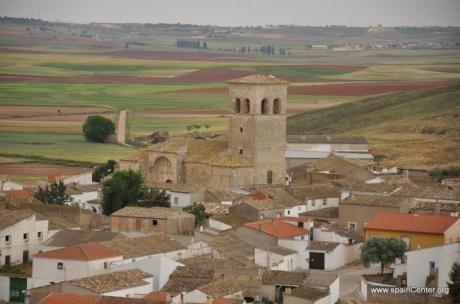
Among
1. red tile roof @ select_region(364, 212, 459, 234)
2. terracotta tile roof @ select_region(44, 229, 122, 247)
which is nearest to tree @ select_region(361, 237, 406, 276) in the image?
red tile roof @ select_region(364, 212, 459, 234)

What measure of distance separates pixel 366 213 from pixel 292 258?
6.28 metres

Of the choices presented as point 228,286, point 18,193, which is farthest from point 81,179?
point 228,286

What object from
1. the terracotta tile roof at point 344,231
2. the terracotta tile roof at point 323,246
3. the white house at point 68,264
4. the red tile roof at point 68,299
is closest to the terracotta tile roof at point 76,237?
the white house at point 68,264

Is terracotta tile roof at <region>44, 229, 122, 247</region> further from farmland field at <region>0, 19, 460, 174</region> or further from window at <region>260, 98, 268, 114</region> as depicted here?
farmland field at <region>0, 19, 460, 174</region>

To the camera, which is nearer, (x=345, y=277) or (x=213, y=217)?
(x=345, y=277)

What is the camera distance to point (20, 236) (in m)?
46.5

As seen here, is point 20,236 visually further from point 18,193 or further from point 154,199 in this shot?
point 18,193

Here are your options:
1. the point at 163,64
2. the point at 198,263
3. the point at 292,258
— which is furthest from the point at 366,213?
the point at 163,64

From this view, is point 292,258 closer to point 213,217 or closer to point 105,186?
point 213,217

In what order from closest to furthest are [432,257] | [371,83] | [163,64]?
[432,257] → [371,83] → [163,64]

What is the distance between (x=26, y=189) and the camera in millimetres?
60312

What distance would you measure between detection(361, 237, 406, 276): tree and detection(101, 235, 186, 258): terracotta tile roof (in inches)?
223

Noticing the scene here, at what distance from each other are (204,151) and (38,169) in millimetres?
15800

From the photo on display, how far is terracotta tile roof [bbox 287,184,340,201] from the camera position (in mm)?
55594
